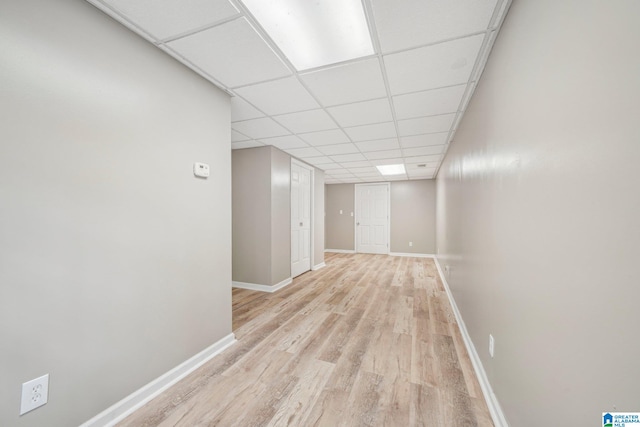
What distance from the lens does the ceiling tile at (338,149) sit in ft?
12.3

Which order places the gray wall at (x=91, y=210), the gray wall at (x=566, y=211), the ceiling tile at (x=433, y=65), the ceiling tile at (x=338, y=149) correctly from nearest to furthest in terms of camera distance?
the gray wall at (x=566, y=211), the gray wall at (x=91, y=210), the ceiling tile at (x=433, y=65), the ceiling tile at (x=338, y=149)

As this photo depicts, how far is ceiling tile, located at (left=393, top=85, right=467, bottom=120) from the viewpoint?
2.12 meters

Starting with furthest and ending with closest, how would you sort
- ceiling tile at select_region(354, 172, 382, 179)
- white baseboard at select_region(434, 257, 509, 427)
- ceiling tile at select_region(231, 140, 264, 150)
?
1. ceiling tile at select_region(354, 172, 382, 179)
2. ceiling tile at select_region(231, 140, 264, 150)
3. white baseboard at select_region(434, 257, 509, 427)

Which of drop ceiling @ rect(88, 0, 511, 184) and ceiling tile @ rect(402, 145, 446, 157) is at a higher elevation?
drop ceiling @ rect(88, 0, 511, 184)

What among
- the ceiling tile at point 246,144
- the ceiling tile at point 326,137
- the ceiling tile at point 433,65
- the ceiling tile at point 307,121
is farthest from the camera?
the ceiling tile at point 246,144

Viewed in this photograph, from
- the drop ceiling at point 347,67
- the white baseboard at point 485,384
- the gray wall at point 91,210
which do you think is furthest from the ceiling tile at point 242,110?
the white baseboard at point 485,384

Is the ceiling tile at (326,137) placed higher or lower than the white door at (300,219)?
higher

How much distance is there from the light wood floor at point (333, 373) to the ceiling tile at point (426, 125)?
92.5 inches

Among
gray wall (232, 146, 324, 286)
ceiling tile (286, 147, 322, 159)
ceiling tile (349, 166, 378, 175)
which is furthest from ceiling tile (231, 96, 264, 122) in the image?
ceiling tile (349, 166, 378, 175)

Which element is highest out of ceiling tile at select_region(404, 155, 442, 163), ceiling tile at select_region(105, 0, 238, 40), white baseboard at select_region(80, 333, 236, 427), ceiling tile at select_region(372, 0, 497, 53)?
ceiling tile at select_region(105, 0, 238, 40)

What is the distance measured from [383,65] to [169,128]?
165 cm

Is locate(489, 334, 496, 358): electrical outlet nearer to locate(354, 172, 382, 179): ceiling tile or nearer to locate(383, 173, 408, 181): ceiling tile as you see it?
locate(354, 172, 382, 179): ceiling tile

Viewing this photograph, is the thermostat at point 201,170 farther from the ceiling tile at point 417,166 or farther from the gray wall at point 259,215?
the ceiling tile at point 417,166

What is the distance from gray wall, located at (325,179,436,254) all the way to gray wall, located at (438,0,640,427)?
591 centimetres
